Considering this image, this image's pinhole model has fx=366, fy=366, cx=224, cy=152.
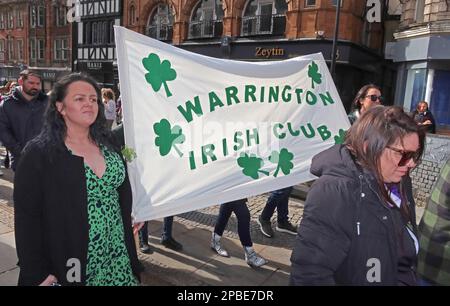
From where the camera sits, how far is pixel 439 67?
12.1m

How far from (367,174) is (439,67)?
41.7 ft

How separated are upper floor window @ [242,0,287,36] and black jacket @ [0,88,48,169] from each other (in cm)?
1385

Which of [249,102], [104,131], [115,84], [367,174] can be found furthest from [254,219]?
[115,84]

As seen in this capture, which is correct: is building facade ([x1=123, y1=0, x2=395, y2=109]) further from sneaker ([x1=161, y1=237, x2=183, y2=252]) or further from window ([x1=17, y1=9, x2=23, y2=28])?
window ([x1=17, y1=9, x2=23, y2=28])

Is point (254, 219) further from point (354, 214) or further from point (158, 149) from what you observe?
point (354, 214)

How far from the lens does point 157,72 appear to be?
9.02ft

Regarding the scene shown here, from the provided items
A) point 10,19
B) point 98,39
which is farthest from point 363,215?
point 10,19

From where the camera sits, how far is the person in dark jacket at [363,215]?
145 centimetres

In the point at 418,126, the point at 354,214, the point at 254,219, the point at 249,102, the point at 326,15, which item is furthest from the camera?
the point at 326,15

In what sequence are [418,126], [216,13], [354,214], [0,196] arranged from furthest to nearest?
[216,13], [0,196], [418,126], [354,214]

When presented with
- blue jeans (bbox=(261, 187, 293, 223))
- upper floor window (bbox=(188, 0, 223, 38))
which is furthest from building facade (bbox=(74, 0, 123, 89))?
blue jeans (bbox=(261, 187, 293, 223))

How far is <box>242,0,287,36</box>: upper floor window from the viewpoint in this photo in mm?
16188

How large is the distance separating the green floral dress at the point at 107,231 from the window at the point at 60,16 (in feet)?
97.1

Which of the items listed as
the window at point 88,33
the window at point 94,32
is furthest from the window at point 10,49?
the window at point 94,32
